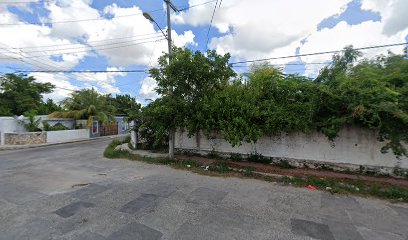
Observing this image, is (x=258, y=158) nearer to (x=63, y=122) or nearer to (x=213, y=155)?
(x=213, y=155)

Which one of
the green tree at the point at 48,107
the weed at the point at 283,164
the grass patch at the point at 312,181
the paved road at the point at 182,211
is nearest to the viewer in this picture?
the paved road at the point at 182,211

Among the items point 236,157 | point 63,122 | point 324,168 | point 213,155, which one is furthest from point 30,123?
point 324,168

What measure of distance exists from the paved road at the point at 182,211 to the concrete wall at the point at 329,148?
224 centimetres

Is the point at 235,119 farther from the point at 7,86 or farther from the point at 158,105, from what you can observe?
the point at 7,86

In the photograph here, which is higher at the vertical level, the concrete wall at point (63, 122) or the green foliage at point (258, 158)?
the concrete wall at point (63, 122)

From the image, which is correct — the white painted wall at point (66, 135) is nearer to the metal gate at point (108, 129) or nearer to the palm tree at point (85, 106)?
the palm tree at point (85, 106)

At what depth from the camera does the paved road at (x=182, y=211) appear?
11.9ft

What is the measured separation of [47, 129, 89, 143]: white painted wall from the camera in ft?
57.6

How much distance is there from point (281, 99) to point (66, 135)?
63.8 ft

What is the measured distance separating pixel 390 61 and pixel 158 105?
881cm

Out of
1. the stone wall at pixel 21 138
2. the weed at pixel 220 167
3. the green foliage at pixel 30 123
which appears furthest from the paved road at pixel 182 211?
the green foliage at pixel 30 123

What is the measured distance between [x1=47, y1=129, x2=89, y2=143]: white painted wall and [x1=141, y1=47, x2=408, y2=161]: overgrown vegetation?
43.1 ft

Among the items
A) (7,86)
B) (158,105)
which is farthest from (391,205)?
(7,86)

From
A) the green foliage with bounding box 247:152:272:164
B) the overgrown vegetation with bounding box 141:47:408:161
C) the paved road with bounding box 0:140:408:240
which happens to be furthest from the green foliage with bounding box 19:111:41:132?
the green foliage with bounding box 247:152:272:164
